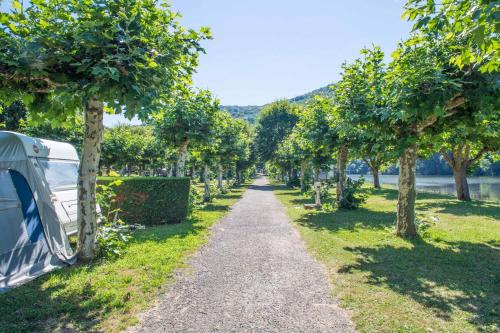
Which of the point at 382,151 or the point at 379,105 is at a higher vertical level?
the point at 379,105

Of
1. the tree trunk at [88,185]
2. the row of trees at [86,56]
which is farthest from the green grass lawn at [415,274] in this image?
the tree trunk at [88,185]

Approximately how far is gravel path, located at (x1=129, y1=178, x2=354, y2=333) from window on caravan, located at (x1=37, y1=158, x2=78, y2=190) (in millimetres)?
4379

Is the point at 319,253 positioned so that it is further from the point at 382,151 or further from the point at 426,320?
the point at 382,151

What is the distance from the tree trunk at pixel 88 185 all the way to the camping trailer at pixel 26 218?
37 cm

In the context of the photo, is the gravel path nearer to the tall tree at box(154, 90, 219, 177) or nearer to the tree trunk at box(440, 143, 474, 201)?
the tall tree at box(154, 90, 219, 177)

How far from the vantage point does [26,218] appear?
6230 millimetres

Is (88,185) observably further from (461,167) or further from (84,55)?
(461,167)

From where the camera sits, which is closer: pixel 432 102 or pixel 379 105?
pixel 432 102

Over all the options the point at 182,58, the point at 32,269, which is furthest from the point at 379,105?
the point at 32,269

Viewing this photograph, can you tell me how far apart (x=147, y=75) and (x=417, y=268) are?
257 inches

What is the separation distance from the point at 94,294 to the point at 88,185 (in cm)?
257

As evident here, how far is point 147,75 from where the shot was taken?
5.24 m

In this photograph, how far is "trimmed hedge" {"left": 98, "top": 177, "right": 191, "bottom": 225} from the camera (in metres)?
11.1

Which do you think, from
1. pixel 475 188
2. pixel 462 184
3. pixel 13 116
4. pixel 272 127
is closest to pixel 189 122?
pixel 462 184
